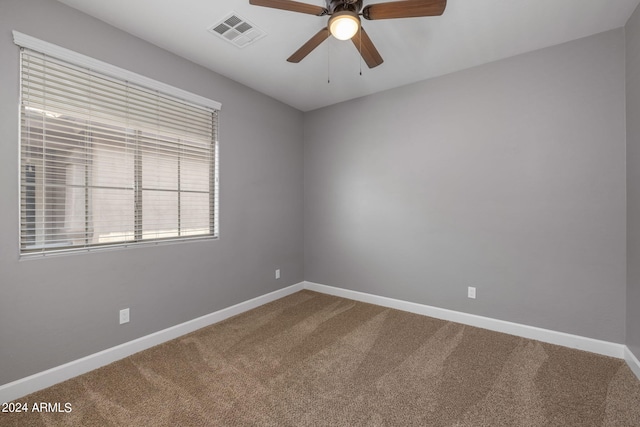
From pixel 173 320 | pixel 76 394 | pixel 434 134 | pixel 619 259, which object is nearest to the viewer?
pixel 76 394

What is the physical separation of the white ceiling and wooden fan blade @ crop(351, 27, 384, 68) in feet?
1.13

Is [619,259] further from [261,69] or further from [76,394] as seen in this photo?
[76,394]

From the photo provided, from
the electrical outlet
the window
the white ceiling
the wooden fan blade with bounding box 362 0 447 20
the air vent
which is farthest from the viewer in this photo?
the electrical outlet

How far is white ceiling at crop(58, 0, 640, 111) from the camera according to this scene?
6.77ft

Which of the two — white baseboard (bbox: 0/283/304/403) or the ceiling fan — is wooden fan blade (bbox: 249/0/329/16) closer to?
the ceiling fan

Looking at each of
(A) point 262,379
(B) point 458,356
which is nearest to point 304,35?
(A) point 262,379

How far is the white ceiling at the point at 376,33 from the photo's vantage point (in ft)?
6.77

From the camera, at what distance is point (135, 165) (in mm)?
2453

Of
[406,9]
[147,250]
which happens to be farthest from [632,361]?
[147,250]

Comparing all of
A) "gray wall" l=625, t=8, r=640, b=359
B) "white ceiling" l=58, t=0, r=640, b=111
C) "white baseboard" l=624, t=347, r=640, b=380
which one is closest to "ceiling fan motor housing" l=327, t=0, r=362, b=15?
"white ceiling" l=58, t=0, r=640, b=111

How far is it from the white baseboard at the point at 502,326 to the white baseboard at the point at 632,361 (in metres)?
0.05

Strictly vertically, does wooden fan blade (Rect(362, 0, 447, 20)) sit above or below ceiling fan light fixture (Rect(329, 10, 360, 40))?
above

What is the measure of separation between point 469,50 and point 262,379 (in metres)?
3.34

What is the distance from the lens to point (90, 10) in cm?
210
